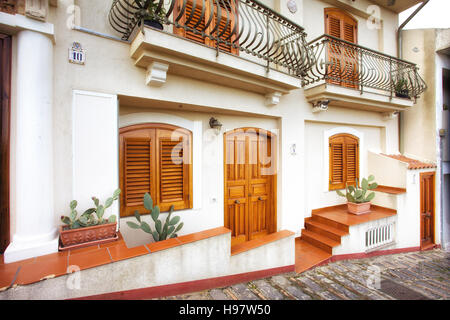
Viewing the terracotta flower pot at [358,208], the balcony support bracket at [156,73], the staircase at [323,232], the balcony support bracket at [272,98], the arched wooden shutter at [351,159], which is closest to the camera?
the balcony support bracket at [156,73]

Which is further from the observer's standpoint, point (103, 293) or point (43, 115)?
point (43, 115)

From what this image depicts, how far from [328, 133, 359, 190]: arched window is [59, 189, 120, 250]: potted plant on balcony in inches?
228

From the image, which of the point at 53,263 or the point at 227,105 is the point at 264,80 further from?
the point at 53,263

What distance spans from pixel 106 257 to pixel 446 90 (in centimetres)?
1207

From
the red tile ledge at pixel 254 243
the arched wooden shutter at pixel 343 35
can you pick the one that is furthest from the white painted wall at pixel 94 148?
the arched wooden shutter at pixel 343 35

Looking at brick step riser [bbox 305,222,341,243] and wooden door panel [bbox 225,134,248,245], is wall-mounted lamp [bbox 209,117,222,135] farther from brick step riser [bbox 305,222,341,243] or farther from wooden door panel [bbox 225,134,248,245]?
brick step riser [bbox 305,222,341,243]

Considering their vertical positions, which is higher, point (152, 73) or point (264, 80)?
point (264, 80)

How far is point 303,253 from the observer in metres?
4.75

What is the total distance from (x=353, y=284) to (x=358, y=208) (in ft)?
8.20

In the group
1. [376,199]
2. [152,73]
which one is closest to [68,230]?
[152,73]

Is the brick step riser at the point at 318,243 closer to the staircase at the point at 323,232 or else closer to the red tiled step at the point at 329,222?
the staircase at the point at 323,232

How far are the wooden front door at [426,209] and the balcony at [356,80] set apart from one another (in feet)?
8.28

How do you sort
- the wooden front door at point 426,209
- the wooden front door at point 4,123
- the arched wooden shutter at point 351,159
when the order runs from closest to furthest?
the wooden front door at point 4,123
the arched wooden shutter at point 351,159
the wooden front door at point 426,209

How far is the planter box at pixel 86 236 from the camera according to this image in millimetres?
2467
